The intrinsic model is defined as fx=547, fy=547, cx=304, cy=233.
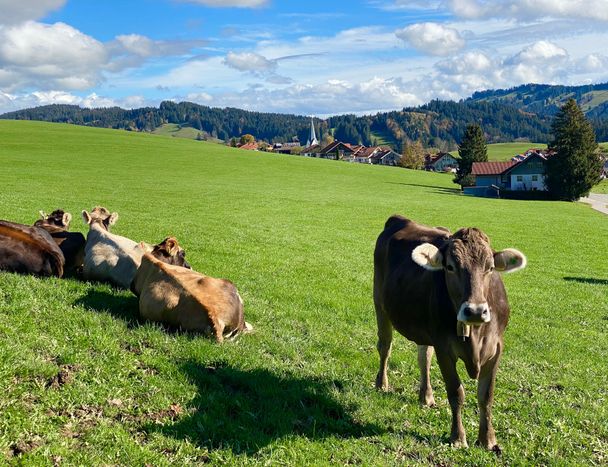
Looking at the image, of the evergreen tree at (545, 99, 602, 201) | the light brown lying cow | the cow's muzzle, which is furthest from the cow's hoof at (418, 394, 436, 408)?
the evergreen tree at (545, 99, 602, 201)

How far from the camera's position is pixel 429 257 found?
628cm

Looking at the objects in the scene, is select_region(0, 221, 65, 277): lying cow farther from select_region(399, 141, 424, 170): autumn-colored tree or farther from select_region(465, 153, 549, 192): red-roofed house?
select_region(399, 141, 424, 170): autumn-colored tree

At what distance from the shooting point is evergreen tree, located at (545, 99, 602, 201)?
7769 centimetres

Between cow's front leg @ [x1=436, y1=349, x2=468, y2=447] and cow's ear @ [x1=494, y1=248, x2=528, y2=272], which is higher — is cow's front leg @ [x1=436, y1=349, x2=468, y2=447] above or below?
below

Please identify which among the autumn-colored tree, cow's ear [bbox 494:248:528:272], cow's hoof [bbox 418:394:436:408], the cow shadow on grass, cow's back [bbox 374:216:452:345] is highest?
cow's ear [bbox 494:248:528:272]

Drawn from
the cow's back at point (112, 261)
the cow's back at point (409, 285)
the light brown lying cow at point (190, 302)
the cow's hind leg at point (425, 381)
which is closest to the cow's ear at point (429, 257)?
the cow's back at point (409, 285)

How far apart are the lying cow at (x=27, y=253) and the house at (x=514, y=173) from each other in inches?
3849

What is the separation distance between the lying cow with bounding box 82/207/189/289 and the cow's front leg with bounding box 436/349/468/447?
6628mm

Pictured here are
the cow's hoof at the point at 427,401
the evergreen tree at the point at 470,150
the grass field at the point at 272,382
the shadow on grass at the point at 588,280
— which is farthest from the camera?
the evergreen tree at the point at 470,150

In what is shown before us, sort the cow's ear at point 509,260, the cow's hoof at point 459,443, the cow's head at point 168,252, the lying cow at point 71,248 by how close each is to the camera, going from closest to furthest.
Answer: the cow's ear at point 509,260
the cow's hoof at point 459,443
the cow's head at point 168,252
the lying cow at point 71,248

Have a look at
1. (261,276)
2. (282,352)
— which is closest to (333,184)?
(261,276)

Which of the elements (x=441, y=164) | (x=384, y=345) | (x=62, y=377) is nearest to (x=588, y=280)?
(x=384, y=345)

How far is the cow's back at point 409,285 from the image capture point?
21.6 ft

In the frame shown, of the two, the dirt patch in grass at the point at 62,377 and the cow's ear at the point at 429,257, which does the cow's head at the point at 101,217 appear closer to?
the dirt patch in grass at the point at 62,377
